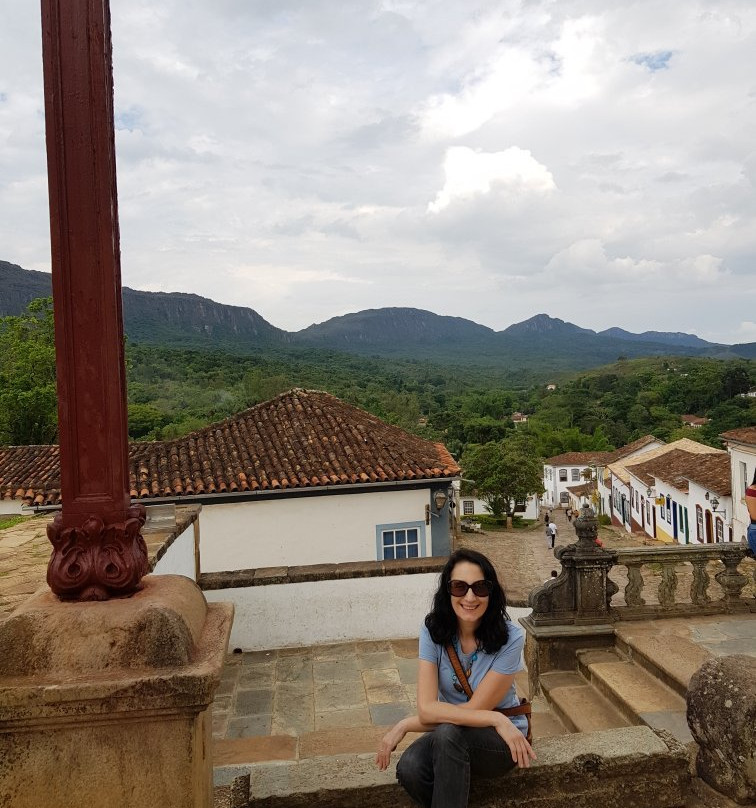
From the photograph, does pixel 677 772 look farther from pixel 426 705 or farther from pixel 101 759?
pixel 101 759

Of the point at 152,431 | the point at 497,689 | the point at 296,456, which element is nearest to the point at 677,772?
the point at 497,689

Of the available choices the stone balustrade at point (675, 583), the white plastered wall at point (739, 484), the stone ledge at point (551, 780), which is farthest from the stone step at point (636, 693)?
the white plastered wall at point (739, 484)

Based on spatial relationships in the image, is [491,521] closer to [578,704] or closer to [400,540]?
[400,540]

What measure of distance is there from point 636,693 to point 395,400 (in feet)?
205

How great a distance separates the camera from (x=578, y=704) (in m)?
4.47

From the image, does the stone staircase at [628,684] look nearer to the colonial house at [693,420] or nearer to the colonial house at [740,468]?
the colonial house at [740,468]

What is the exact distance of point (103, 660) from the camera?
1859 mm

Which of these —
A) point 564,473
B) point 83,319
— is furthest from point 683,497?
point 83,319

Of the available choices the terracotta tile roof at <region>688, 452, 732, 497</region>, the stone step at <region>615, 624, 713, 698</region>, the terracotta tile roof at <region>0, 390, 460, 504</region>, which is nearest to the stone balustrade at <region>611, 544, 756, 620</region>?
the stone step at <region>615, 624, 713, 698</region>

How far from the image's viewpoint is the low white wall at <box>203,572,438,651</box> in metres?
6.48

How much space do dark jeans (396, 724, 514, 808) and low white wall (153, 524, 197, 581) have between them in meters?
3.53

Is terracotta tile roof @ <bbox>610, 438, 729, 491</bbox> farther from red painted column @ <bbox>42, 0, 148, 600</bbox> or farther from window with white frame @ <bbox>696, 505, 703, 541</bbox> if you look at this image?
red painted column @ <bbox>42, 0, 148, 600</bbox>

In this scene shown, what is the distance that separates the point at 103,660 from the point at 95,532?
0.39 metres

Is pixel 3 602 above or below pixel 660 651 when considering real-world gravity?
above
